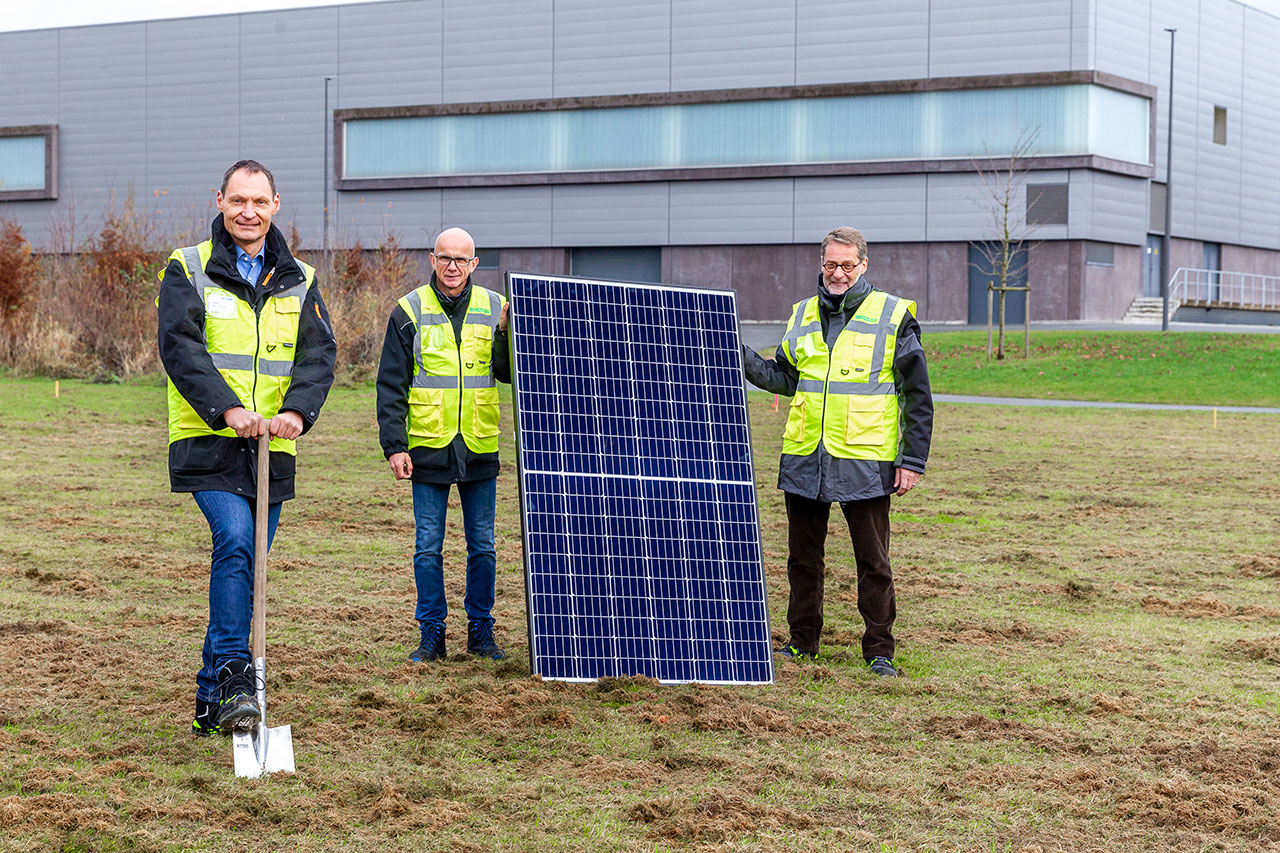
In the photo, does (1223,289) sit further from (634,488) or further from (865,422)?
(634,488)

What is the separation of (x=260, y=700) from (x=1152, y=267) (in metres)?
52.3

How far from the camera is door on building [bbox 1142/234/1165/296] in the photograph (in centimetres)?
5231

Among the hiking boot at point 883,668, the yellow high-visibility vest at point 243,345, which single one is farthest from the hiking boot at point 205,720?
the hiking boot at point 883,668

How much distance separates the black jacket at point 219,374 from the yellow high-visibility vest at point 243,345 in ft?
0.10

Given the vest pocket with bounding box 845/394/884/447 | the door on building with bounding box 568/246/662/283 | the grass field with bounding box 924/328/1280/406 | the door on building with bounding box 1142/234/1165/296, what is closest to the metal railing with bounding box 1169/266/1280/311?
the door on building with bounding box 1142/234/1165/296

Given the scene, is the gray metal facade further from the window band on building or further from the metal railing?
the metal railing

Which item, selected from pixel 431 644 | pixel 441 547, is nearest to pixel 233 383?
pixel 441 547

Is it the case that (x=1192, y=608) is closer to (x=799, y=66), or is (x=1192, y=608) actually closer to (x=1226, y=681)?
(x=1226, y=681)

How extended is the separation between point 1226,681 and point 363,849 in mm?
4522

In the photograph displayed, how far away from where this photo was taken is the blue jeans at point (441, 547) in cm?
718

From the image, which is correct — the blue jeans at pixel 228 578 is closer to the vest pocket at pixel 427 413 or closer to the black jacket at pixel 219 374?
the black jacket at pixel 219 374

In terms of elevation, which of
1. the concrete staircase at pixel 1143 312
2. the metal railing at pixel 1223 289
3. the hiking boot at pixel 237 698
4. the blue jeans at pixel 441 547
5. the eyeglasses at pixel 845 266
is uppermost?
the metal railing at pixel 1223 289

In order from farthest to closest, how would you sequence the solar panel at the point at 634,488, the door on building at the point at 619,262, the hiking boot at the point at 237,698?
the door on building at the point at 619,262 < the solar panel at the point at 634,488 < the hiking boot at the point at 237,698

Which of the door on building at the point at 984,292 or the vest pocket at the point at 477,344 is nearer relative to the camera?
the vest pocket at the point at 477,344
